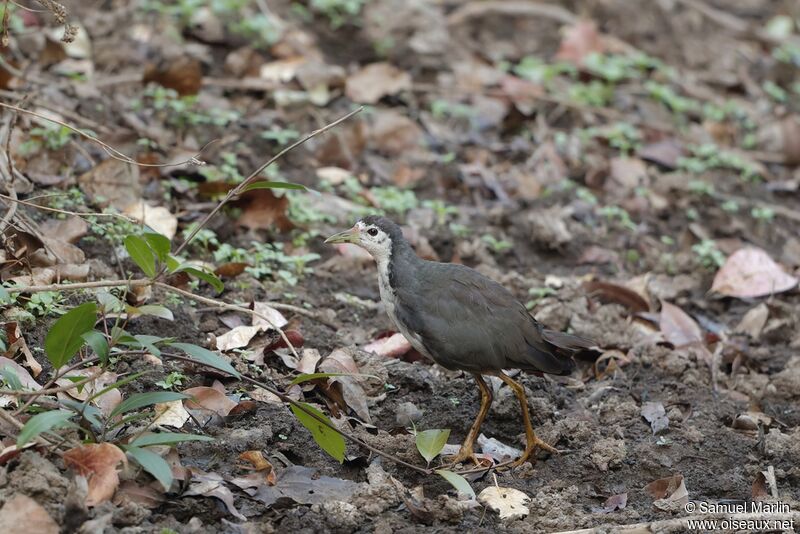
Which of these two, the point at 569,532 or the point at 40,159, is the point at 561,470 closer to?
the point at 569,532

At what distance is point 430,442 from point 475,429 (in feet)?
1.45

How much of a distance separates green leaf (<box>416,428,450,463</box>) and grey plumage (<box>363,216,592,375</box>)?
0.45m

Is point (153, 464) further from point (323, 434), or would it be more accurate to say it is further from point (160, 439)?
point (323, 434)

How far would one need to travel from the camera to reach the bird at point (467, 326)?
4.39m

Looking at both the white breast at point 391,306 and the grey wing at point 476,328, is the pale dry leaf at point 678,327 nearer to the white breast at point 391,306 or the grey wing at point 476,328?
the grey wing at point 476,328

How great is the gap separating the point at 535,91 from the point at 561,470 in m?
4.52

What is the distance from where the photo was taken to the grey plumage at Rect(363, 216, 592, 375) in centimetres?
440

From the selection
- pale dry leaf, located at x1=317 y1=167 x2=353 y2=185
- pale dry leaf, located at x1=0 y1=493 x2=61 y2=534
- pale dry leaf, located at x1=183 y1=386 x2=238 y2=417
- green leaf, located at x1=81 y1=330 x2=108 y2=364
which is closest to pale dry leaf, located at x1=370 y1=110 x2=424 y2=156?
pale dry leaf, located at x1=317 y1=167 x2=353 y2=185

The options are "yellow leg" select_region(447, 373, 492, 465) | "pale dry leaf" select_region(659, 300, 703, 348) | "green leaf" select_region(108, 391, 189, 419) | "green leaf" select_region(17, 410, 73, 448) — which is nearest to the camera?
"green leaf" select_region(17, 410, 73, 448)

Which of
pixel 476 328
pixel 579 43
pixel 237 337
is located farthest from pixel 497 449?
pixel 579 43

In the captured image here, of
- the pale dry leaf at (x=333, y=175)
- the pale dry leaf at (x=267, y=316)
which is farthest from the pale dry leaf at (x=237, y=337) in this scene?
the pale dry leaf at (x=333, y=175)

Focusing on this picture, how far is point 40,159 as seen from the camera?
5473mm

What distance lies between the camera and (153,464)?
3211mm

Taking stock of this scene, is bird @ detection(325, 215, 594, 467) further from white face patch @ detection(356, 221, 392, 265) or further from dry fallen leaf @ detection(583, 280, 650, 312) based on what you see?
dry fallen leaf @ detection(583, 280, 650, 312)
